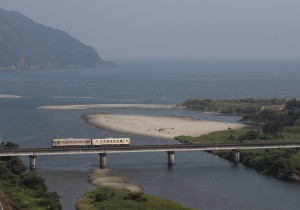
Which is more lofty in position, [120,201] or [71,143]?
[71,143]

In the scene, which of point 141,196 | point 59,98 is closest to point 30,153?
point 141,196

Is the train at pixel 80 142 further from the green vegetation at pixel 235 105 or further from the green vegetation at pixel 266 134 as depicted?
the green vegetation at pixel 235 105

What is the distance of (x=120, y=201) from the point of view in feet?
193

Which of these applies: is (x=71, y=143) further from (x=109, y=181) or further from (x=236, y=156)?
(x=236, y=156)

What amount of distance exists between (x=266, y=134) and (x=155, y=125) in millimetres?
33526

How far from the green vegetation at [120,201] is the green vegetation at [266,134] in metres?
22.4

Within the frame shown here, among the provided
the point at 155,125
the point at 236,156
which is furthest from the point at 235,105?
the point at 236,156

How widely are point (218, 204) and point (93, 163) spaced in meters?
27.5

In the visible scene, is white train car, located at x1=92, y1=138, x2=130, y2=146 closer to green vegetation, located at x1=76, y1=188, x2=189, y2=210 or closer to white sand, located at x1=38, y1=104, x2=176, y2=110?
green vegetation, located at x1=76, y1=188, x2=189, y2=210

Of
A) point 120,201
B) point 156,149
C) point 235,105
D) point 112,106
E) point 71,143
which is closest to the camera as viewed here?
point 120,201

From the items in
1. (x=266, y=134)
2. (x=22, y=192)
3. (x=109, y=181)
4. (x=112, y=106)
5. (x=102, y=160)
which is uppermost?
(x=112, y=106)

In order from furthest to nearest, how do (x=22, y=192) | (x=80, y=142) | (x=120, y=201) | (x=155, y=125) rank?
(x=155, y=125), (x=80, y=142), (x=120, y=201), (x=22, y=192)

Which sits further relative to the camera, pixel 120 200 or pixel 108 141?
pixel 108 141

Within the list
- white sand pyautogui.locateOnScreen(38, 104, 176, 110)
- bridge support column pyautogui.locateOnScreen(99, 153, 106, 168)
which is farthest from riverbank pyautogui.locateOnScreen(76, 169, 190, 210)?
white sand pyautogui.locateOnScreen(38, 104, 176, 110)
